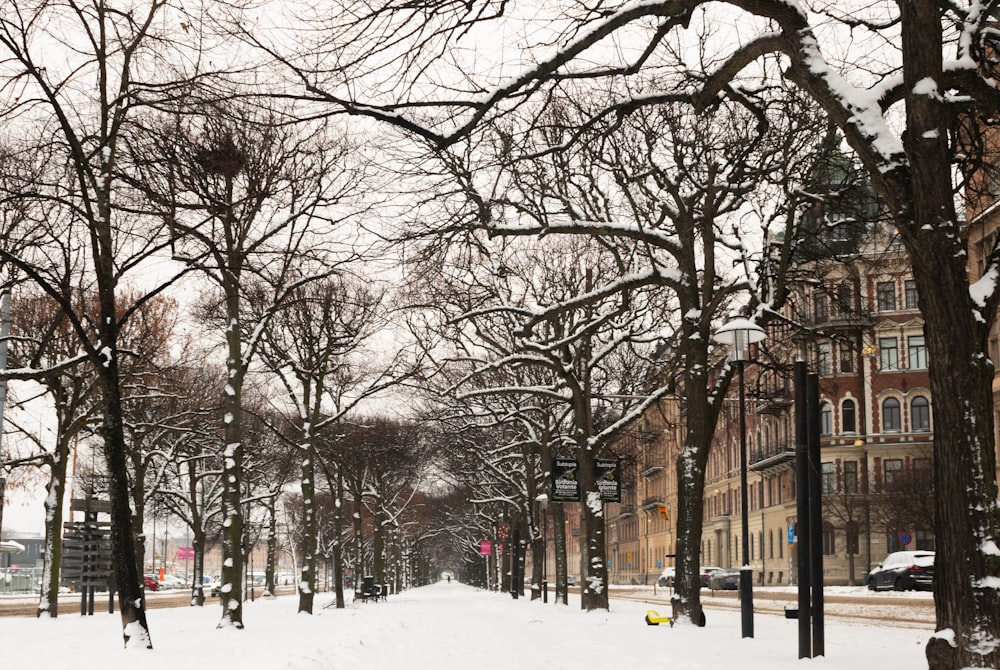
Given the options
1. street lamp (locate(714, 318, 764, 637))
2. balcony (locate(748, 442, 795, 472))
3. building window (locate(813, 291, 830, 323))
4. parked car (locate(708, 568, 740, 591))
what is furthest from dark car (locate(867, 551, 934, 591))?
street lamp (locate(714, 318, 764, 637))

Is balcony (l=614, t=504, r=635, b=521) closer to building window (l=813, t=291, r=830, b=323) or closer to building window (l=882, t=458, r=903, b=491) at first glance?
building window (l=882, t=458, r=903, b=491)

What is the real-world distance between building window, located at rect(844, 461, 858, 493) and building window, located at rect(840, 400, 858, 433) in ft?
7.16

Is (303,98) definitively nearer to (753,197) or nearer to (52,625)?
(753,197)

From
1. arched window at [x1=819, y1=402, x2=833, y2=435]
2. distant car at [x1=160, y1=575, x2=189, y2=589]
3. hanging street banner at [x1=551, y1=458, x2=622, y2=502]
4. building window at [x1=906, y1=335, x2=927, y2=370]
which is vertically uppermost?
building window at [x1=906, y1=335, x2=927, y2=370]

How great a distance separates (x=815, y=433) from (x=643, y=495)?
9948cm

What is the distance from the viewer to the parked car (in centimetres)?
6088

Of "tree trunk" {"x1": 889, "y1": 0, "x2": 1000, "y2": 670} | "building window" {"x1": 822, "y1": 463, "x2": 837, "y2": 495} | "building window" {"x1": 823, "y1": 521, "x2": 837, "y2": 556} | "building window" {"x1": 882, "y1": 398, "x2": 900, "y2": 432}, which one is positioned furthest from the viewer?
"building window" {"x1": 882, "y1": 398, "x2": 900, "y2": 432}

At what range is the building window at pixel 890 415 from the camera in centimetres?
7012

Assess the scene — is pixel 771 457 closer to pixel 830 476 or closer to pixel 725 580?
pixel 830 476

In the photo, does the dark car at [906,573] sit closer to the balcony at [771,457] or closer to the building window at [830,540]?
the building window at [830,540]

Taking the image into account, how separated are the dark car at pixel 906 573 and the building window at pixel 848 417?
28036 mm

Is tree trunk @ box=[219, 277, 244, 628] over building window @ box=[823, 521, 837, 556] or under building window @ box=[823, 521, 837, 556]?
over

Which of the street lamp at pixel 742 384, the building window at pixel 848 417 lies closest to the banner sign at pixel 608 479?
the street lamp at pixel 742 384

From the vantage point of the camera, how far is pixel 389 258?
1917 cm
